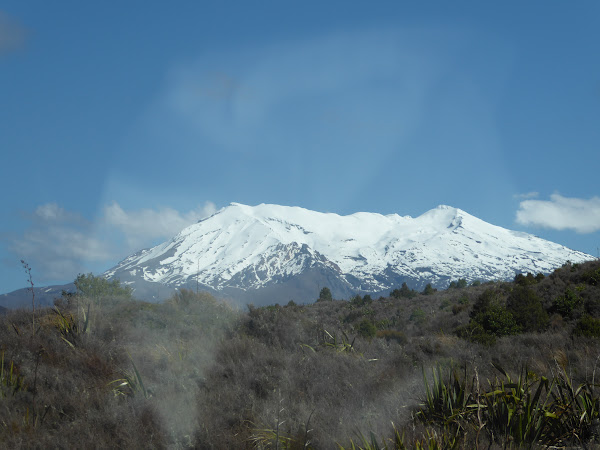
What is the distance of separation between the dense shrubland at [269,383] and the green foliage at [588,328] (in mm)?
41

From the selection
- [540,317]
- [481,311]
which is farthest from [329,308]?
[540,317]

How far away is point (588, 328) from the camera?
1016 centimetres

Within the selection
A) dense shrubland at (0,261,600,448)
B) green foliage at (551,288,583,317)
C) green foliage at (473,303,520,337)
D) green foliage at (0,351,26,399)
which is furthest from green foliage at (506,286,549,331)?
green foliage at (0,351,26,399)

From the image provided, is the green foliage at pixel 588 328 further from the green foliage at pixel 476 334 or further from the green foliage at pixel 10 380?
the green foliage at pixel 10 380

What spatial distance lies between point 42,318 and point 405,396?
308 inches

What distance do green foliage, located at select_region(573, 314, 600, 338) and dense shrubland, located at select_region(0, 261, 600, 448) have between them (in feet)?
0.14

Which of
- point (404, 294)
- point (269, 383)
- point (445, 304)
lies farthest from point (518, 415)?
point (404, 294)

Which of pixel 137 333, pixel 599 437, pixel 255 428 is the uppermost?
pixel 137 333

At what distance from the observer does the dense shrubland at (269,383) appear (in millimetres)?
5109

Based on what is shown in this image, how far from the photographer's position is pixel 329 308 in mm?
28016

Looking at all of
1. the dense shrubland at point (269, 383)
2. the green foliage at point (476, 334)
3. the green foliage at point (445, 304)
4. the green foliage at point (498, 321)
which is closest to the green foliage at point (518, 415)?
the dense shrubland at point (269, 383)

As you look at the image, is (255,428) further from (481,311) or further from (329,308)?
(329,308)

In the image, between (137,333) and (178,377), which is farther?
(137,333)

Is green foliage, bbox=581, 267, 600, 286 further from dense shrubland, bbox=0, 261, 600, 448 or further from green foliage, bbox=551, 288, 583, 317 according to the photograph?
dense shrubland, bbox=0, 261, 600, 448
